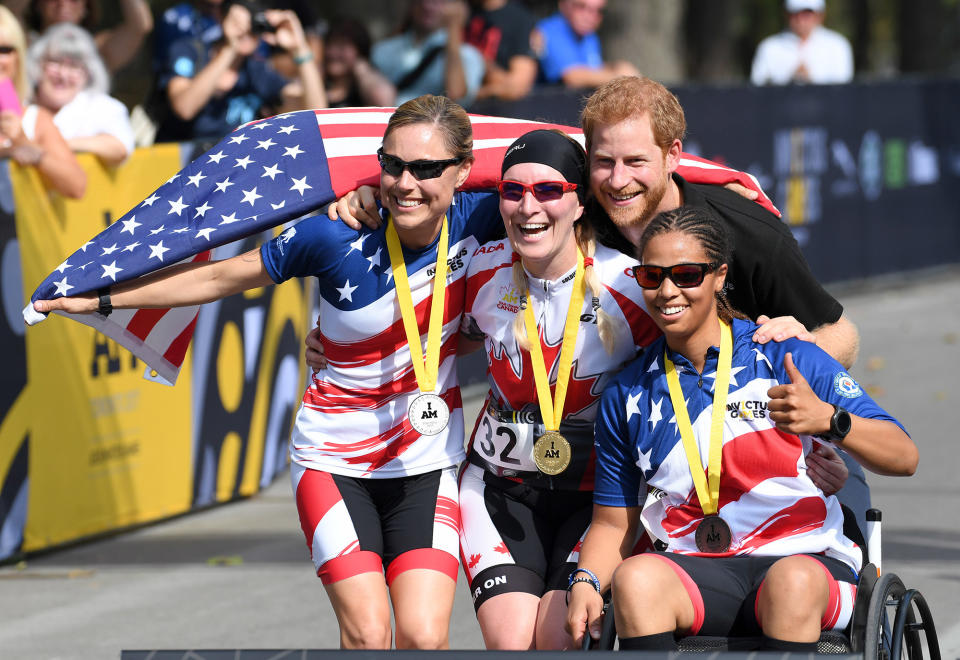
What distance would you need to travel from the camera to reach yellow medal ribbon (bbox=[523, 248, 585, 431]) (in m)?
4.31

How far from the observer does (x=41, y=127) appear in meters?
6.93

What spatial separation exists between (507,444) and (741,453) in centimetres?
76

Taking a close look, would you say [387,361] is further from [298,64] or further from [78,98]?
[298,64]

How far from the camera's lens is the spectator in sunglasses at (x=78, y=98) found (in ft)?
23.8

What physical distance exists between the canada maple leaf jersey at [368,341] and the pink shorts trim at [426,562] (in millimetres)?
253

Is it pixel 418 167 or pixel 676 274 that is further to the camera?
pixel 418 167

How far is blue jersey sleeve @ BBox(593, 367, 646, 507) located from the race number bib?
28 cm

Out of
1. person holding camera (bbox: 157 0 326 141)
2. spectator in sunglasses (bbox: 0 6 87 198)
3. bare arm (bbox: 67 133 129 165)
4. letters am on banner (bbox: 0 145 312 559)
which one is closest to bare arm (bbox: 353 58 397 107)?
person holding camera (bbox: 157 0 326 141)

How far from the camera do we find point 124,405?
7344 millimetres

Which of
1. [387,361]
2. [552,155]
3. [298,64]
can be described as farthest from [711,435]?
[298,64]

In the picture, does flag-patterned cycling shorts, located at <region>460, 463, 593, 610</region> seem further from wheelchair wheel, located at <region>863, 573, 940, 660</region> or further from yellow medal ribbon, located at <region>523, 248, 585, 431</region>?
wheelchair wheel, located at <region>863, 573, 940, 660</region>

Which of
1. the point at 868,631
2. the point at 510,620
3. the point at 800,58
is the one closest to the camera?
the point at 868,631

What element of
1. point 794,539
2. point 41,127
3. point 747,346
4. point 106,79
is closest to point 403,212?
point 747,346

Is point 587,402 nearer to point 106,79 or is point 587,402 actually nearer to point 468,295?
point 468,295
